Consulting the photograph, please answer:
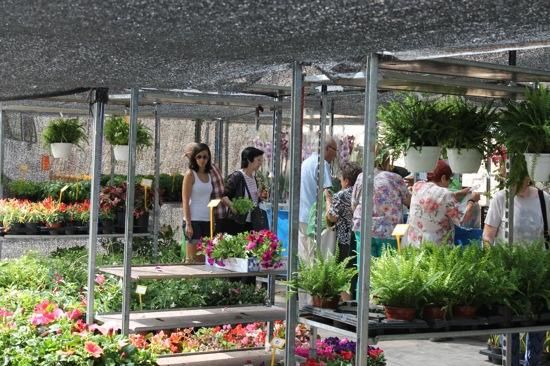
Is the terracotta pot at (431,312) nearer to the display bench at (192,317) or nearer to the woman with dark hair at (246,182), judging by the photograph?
the display bench at (192,317)

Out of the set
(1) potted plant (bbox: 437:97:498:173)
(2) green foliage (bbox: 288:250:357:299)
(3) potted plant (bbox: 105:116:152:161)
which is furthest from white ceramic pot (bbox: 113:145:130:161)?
(2) green foliage (bbox: 288:250:357:299)

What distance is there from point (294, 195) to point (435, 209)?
2.24m

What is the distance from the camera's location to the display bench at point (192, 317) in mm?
5293

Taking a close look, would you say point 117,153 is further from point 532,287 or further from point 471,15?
point 471,15

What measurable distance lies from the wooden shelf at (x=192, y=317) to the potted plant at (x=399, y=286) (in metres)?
1.77

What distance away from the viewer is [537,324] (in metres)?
4.23

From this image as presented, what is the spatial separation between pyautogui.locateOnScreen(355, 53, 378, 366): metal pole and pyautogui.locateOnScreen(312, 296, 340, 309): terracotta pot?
0.40m

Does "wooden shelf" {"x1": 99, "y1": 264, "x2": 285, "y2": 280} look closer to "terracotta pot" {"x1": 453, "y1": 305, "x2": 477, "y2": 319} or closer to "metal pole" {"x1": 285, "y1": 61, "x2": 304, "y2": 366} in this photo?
"metal pole" {"x1": 285, "y1": 61, "x2": 304, "y2": 366}

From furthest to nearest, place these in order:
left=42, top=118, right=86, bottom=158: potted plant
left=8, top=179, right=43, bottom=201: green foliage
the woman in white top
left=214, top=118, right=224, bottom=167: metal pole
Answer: left=214, top=118, right=224, bottom=167: metal pole < left=42, top=118, right=86, bottom=158: potted plant < left=8, top=179, right=43, bottom=201: green foliage < the woman in white top

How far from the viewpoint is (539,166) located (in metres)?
4.23

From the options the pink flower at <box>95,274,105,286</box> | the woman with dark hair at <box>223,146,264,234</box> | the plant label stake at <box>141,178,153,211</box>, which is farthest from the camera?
the plant label stake at <box>141,178,153,211</box>

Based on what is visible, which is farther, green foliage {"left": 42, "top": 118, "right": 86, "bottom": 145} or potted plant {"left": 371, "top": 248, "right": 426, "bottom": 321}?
green foliage {"left": 42, "top": 118, "right": 86, "bottom": 145}

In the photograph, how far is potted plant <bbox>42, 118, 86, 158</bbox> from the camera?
875 centimetres

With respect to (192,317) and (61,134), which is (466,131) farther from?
(61,134)
